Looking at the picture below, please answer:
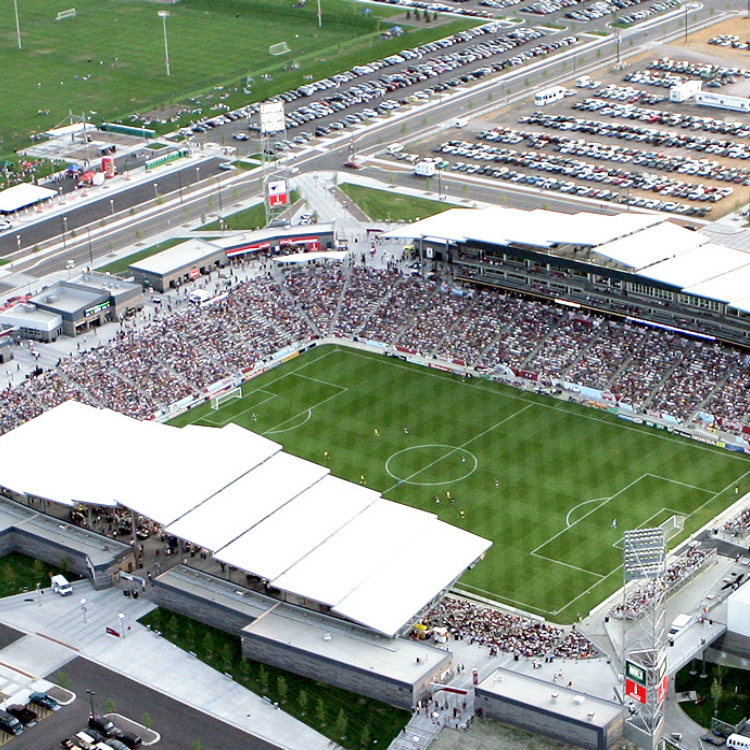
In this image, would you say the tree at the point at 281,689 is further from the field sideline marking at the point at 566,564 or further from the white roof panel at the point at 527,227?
the white roof panel at the point at 527,227

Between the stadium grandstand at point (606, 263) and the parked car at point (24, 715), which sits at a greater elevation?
the stadium grandstand at point (606, 263)

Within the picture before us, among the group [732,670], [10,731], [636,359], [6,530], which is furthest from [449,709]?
[636,359]

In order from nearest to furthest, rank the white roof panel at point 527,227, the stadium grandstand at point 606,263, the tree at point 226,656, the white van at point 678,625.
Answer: the white van at point 678,625
the tree at point 226,656
the stadium grandstand at point 606,263
the white roof panel at point 527,227

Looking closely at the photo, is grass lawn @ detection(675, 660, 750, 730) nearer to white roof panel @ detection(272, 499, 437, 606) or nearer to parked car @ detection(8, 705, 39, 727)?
white roof panel @ detection(272, 499, 437, 606)

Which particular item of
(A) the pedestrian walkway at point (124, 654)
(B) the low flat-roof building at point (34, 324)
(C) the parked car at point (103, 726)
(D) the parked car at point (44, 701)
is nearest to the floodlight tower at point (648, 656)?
(A) the pedestrian walkway at point (124, 654)

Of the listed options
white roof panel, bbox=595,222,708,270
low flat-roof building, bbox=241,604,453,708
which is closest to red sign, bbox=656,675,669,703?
low flat-roof building, bbox=241,604,453,708

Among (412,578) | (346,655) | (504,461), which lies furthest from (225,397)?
(346,655)
